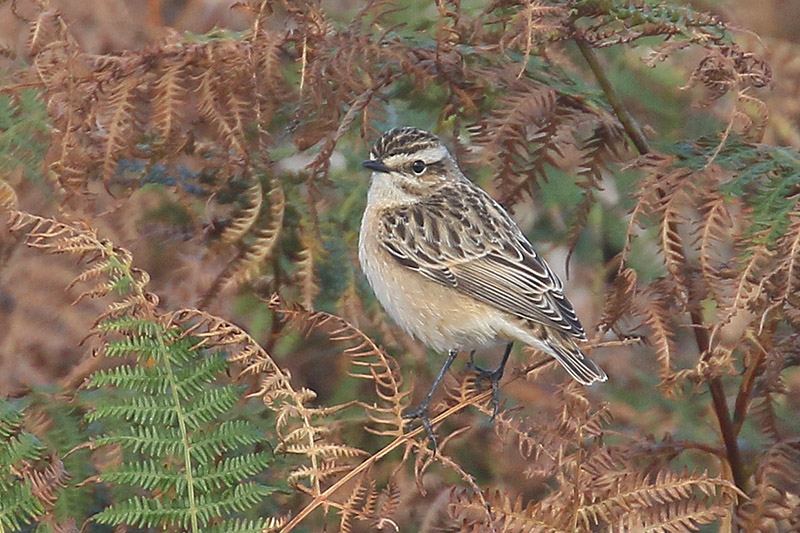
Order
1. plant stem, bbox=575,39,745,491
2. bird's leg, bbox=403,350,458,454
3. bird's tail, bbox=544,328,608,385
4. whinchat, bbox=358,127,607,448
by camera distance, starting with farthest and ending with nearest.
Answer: whinchat, bbox=358,127,607,448 < bird's tail, bbox=544,328,608,385 < plant stem, bbox=575,39,745,491 < bird's leg, bbox=403,350,458,454

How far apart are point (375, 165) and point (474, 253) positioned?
0.66 meters

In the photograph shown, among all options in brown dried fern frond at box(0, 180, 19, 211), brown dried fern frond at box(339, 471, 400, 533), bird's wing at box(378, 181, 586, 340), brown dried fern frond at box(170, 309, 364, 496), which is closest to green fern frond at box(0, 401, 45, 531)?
brown dried fern frond at box(170, 309, 364, 496)

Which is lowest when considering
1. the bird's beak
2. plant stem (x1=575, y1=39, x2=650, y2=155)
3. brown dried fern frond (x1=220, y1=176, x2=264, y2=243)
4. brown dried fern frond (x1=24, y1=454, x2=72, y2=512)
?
brown dried fern frond (x1=24, y1=454, x2=72, y2=512)

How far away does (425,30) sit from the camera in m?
4.90

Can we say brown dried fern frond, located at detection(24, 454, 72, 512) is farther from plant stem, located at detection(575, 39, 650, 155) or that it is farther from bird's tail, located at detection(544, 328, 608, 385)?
plant stem, located at detection(575, 39, 650, 155)

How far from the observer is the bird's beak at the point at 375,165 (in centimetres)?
509

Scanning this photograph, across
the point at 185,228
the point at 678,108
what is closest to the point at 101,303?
the point at 185,228

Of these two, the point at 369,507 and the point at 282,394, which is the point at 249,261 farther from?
the point at 369,507

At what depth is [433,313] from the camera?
5.04 metres

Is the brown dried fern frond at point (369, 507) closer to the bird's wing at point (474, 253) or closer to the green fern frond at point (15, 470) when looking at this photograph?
the green fern frond at point (15, 470)

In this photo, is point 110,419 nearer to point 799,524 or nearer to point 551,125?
point 551,125

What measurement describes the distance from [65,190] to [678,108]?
3701 mm

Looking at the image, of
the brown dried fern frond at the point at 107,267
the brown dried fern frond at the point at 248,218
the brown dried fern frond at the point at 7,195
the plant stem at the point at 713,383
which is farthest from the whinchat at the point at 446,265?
the brown dried fern frond at the point at 7,195

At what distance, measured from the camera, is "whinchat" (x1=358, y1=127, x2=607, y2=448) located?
489 cm
